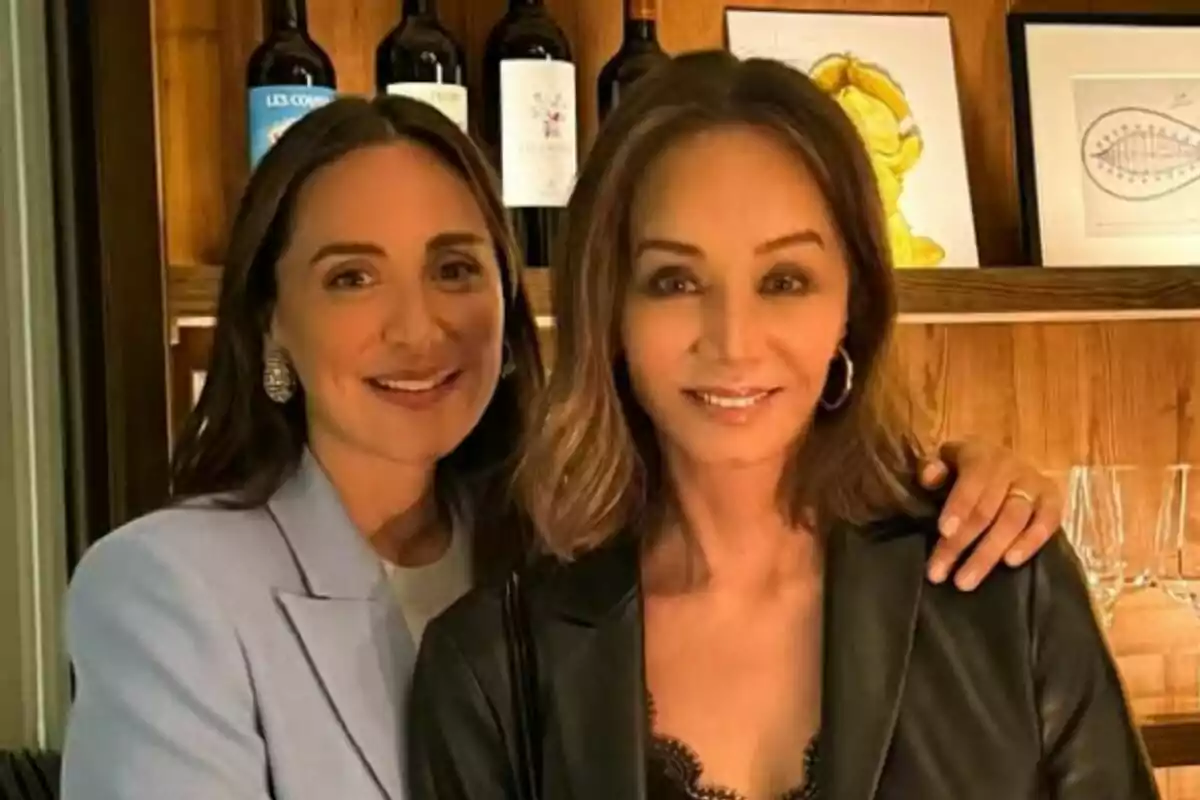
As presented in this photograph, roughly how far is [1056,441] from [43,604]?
1.42 meters

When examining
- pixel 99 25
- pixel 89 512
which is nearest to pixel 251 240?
pixel 99 25

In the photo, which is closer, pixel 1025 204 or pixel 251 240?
pixel 251 240

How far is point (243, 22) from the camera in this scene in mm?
2111

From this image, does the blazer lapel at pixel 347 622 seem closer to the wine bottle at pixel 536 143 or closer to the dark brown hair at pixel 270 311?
the dark brown hair at pixel 270 311

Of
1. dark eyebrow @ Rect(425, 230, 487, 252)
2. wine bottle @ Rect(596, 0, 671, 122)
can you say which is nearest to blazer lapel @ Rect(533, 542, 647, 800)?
dark eyebrow @ Rect(425, 230, 487, 252)

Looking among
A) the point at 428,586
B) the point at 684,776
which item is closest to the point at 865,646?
the point at 684,776

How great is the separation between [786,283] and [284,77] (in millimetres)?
852

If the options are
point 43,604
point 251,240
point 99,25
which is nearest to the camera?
point 251,240

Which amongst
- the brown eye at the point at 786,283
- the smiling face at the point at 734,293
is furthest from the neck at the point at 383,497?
the brown eye at the point at 786,283

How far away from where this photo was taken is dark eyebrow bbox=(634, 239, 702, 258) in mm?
1407

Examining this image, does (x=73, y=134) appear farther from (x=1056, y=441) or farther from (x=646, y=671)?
(x=1056, y=441)

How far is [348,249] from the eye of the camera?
1595mm

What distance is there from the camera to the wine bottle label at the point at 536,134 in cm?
198

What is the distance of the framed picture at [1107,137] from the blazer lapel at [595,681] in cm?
104
